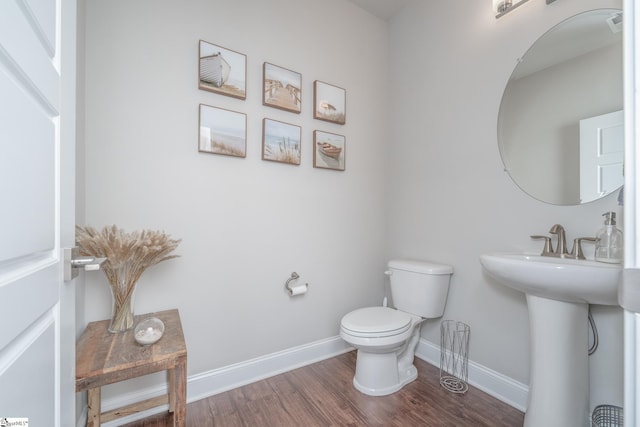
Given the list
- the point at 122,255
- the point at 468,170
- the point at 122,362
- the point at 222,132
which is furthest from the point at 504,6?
the point at 122,362

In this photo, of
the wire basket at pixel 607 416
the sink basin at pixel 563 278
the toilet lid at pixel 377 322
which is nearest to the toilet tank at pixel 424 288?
the toilet lid at pixel 377 322

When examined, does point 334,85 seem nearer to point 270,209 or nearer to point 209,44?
point 209,44

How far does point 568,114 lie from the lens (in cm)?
137

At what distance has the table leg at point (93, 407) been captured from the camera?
117cm

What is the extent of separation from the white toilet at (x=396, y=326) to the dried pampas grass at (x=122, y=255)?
1120 millimetres

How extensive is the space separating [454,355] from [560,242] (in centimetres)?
98

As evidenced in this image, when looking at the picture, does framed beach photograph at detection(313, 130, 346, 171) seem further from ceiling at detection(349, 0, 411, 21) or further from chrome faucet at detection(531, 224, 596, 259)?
chrome faucet at detection(531, 224, 596, 259)

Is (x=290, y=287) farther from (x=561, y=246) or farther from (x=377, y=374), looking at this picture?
(x=561, y=246)

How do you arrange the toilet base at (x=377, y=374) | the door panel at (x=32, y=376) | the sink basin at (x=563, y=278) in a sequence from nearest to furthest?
the door panel at (x=32, y=376), the sink basin at (x=563, y=278), the toilet base at (x=377, y=374)

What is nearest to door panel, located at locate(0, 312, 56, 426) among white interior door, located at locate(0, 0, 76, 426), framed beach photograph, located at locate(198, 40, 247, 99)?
white interior door, located at locate(0, 0, 76, 426)

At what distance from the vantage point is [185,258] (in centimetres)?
154

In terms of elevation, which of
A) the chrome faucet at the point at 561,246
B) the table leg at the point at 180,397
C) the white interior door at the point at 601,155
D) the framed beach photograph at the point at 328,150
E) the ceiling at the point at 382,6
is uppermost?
the ceiling at the point at 382,6

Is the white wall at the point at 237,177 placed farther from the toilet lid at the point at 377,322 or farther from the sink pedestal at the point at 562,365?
the sink pedestal at the point at 562,365

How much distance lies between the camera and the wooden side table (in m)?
0.99
